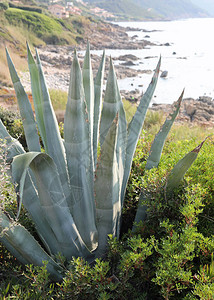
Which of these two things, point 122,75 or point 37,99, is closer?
point 37,99

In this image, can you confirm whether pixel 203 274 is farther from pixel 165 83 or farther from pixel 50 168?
pixel 165 83

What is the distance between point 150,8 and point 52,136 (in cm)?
14289

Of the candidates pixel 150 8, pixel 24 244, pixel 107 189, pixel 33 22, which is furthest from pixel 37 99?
pixel 150 8

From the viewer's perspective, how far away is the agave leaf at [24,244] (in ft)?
4.21

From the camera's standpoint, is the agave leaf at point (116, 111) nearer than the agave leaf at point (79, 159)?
No

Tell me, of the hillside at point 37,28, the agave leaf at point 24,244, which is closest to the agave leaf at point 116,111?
the agave leaf at point 24,244

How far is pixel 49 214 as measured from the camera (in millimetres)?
1492

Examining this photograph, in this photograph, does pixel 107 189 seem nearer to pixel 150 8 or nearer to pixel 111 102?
pixel 111 102

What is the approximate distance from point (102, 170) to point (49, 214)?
440mm

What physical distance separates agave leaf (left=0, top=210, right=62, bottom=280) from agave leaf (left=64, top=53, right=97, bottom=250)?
1.12ft

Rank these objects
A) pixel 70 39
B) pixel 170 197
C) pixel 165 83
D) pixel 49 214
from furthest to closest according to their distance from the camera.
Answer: pixel 70 39 < pixel 165 83 < pixel 170 197 < pixel 49 214

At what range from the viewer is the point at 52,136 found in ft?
5.81

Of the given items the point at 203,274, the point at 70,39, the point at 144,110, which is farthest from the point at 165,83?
A: the point at 70,39

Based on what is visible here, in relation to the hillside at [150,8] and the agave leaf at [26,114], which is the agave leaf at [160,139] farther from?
the hillside at [150,8]
